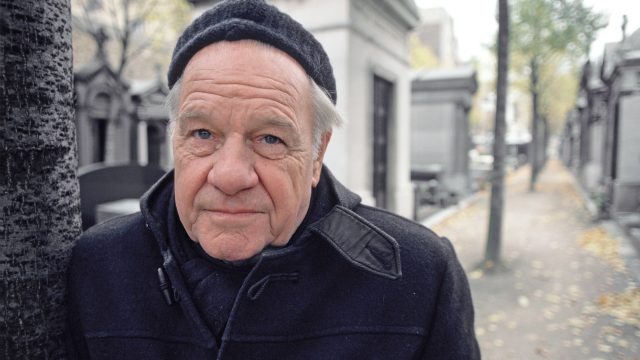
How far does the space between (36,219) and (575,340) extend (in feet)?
16.5

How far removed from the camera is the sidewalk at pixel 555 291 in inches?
183

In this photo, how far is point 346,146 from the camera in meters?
6.88

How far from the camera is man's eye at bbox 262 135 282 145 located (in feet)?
4.93

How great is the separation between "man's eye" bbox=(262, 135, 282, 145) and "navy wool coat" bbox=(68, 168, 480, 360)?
317 mm

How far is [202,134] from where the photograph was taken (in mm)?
1519

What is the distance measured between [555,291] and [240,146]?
19.9 feet

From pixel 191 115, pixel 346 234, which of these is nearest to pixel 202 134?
pixel 191 115

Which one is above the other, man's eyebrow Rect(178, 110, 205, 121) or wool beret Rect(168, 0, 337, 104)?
wool beret Rect(168, 0, 337, 104)

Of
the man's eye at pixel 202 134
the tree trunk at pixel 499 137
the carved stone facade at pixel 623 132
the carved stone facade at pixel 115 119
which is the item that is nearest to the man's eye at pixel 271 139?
the man's eye at pixel 202 134

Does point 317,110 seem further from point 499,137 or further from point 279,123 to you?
point 499,137

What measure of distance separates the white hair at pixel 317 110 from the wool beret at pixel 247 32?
5cm

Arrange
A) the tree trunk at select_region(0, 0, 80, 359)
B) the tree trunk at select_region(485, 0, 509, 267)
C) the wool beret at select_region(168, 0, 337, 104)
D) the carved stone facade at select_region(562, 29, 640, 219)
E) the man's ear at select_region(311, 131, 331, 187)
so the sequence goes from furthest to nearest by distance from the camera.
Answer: the carved stone facade at select_region(562, 29, 640, 219), the tree trunk at select_region(485, 0, 509, 267), the man's ear at select_region(311, 131, 331, 187), the wool beret at select_region(168, 0, 337, 104), the tree trunk at select_region(0, 0, 80, 359)

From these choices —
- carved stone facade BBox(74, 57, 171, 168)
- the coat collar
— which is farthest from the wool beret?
carved stone facade BBox(74, 57, 171, 168)

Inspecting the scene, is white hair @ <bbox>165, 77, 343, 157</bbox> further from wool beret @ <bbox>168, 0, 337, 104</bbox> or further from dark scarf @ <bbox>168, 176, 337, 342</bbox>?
dark scarf @ <bbox>168, 176, 337, 342</bbox>
